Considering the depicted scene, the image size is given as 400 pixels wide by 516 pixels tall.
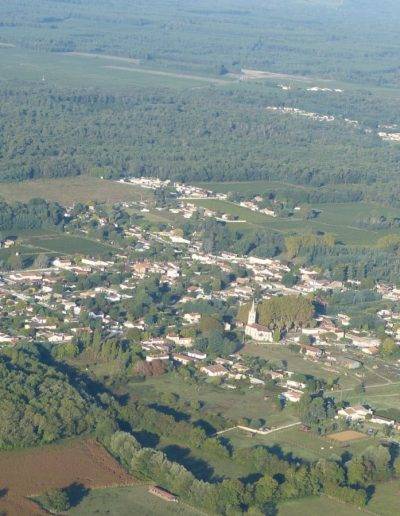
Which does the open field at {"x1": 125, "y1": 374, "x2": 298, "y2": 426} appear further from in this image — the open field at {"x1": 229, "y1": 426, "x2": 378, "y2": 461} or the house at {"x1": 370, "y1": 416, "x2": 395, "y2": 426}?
the house at {"x1": 370, "y1": 416, "x2": 395, "y2": 426}

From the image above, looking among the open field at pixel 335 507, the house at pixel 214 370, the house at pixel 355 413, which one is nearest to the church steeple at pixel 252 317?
the house at pixel 214 370

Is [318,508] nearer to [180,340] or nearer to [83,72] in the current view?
[180,340]

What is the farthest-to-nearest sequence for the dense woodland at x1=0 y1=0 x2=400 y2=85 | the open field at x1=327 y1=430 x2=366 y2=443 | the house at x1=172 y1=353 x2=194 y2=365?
1. the dense woodland at x1=0 y1=0 x2=400 y2=85
2. the house at x1=172 y1=353 x2=194 y2=365
3. the open field at x1=327 y1=430 x2=366 y2=443

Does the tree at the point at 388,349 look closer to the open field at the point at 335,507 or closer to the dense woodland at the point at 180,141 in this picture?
the open field at the point at 335,507

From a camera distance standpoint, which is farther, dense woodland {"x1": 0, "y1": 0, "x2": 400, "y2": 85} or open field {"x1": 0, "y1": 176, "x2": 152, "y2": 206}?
dense woodland {"x1": 0, "y1": 0, "x2": 400, "y2": 85}

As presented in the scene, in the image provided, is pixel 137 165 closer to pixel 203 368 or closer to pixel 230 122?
pixel 230 122

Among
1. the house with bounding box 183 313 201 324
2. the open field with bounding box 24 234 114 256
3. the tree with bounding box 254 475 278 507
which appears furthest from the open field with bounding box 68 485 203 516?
the open field with bounding box 24 234 114 256

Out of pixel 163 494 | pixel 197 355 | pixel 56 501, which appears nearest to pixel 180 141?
pixel 197 355
